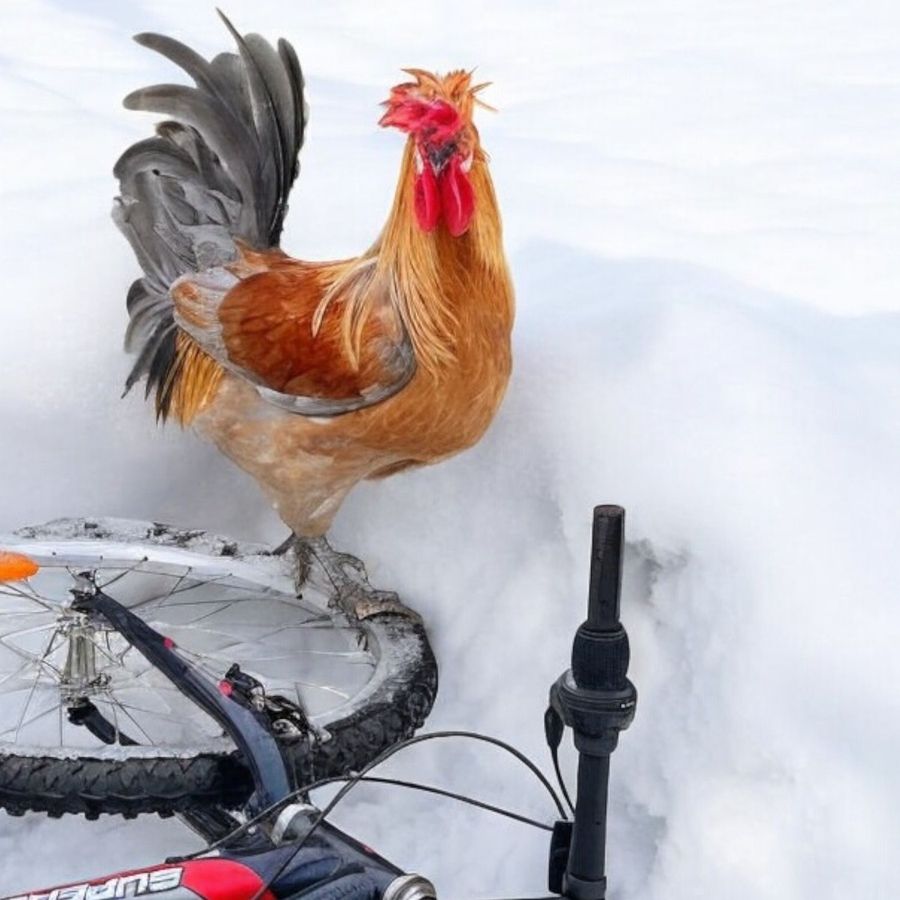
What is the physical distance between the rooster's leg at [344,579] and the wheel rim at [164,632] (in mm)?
37

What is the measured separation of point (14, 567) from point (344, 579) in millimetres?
549

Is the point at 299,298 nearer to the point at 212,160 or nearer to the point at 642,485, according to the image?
the point at 212,160

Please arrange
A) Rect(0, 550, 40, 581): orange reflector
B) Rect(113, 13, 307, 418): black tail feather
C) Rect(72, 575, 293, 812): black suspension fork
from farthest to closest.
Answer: Rect(113, 13, 307, 418): black tail feather, Rect(0, 550, 40, 581): orange reflector, Rect(72, 575, 293, 812): black suspension fork

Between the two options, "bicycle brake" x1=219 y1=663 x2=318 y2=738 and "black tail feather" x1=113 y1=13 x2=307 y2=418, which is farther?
"black tail feather" x1=113 y1=13 x2=307 y2=418

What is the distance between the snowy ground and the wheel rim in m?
0.13

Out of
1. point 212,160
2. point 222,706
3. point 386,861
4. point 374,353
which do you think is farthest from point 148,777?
point 212,160

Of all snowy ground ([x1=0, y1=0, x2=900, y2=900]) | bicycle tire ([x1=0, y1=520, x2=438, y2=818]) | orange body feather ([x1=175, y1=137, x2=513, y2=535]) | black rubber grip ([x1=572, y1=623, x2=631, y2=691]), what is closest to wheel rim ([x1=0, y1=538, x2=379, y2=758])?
bicycle tire ([x1=0, y1=520, x2=438, y2=818])

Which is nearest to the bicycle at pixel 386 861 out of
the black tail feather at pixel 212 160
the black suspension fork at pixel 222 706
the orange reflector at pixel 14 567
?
the black suspension fork at pixel 222 706

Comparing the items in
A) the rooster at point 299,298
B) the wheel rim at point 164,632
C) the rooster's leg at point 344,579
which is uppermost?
the rooster at point 299,298

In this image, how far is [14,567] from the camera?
1754 mm

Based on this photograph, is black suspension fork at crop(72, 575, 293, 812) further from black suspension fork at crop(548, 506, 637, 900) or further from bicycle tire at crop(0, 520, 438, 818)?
black suspension fork at crop(548, 506, 637, 900)

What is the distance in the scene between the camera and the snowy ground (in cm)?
165

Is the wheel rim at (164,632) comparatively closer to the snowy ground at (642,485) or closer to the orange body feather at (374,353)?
the snowy ground at (642,485)

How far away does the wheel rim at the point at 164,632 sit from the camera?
75.9 inches
